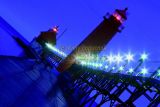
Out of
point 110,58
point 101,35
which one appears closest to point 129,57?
point 110,58

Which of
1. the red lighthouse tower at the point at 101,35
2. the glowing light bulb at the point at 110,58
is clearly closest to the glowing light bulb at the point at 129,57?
the glowing light bulb at the point at 110,58

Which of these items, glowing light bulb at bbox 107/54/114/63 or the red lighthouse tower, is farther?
the red lighthouse tower

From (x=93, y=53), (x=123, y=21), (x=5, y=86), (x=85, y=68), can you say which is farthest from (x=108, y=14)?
(x=5, y=86)

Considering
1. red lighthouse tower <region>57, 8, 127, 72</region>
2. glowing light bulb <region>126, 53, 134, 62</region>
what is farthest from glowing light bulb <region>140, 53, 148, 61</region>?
red lighthouse tower <region>57, 8, 127, 72</region>

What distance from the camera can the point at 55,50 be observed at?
42.7m

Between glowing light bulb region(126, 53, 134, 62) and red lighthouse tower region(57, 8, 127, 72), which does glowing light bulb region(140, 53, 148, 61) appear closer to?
glowing light bulb region(126, 53, 134, 62)

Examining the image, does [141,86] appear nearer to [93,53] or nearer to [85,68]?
[85,68]

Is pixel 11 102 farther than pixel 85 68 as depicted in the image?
No

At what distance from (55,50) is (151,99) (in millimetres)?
28784

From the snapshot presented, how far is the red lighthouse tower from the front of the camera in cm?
4412

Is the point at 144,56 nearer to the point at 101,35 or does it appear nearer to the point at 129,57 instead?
the point at 129,57

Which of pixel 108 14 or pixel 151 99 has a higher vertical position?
pixel 108 14

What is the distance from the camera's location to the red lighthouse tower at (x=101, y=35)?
44125 mm

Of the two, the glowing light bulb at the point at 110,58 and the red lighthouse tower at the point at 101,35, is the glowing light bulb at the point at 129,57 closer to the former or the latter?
the glowing light bulb at the point at 110,58
